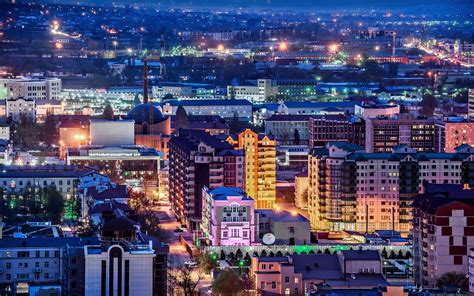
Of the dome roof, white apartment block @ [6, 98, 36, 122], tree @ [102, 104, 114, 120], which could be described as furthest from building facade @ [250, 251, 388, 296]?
white apartment block @ [6, 98, 36, 122]

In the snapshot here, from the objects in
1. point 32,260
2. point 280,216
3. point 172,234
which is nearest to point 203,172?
point 172,234

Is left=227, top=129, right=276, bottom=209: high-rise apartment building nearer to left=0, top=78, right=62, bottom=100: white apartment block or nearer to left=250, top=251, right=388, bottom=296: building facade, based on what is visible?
left=250, top=251, right=388, bottom=296: building facade

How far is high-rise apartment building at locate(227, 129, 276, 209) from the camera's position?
26531 millimetres

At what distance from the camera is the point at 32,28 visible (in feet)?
207

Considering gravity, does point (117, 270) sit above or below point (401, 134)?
below

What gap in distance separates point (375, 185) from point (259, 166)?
7.09 feet

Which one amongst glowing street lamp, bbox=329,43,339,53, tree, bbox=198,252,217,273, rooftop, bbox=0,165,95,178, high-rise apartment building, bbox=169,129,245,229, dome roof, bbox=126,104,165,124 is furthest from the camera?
glowing street lamp, bbox=329,43,339,53

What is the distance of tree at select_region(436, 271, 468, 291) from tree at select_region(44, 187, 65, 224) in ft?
19.3

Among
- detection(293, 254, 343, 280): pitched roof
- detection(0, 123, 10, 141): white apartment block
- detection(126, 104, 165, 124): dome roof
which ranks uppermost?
detection(126, 104, 165, 124): dome roof

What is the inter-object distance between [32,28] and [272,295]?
44.6 meters

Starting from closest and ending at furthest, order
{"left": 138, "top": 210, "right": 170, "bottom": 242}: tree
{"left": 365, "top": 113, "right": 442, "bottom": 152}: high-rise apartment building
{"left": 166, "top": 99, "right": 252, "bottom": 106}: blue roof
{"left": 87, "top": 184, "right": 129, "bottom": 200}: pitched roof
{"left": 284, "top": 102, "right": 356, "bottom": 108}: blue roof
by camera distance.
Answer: {"left": 138, "top": 210, "right": 170, "bottom": 242}: tree < {"left": 87, "top": 184, "right": 129, "bottom": 200}: pitched roof < {"left": 365, "top": 113, "right": 442, "bottom": 152}: high-rise apartment building < {"left": 284, "top": 102, "right": 356, "bottom": 108}: blue roof < {"left": 166, "top": 99, "right": 252, "bottom": 106}: blue roof

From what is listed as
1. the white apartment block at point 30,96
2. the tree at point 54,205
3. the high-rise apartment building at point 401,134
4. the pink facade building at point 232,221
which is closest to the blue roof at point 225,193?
the pink facade building at point 232,221

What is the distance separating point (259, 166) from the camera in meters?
26.7

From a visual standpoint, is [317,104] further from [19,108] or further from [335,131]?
[335,131]
